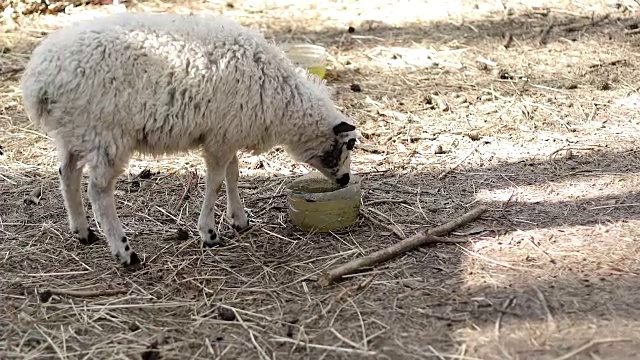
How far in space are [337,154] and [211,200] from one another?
833 mm

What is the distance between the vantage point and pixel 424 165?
20.5 feet

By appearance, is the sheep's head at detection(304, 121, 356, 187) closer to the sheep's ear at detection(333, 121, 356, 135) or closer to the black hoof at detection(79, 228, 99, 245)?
the sheep's ear at detection(333, 121, 356, 135)

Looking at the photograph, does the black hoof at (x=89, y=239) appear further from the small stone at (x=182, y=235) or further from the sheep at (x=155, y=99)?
the small stone at (x=182, y=235)

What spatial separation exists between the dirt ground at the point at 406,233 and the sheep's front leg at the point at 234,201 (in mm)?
139

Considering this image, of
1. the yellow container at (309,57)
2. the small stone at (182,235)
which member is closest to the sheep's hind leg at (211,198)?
the small stone at (182,235)

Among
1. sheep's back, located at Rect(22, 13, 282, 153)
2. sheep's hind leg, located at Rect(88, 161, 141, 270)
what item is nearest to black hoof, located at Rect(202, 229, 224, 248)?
sheep's hind leg, located at Rect(88, 161, 141, 270)

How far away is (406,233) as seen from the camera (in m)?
5.11

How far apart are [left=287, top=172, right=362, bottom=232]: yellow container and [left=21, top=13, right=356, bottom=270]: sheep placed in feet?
1.31

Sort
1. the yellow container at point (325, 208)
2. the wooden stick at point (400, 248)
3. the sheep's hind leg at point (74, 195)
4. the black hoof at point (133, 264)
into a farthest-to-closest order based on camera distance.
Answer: the yellow container at point (325, 208) → the sheep's hind leg at point (74, 195) → the black hoof at point (133, 264) → the wooden stick at point (400, 248)

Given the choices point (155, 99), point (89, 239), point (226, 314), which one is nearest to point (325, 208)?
point (226, 314)

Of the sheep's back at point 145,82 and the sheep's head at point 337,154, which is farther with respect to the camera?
the sheep's head at point 337,154

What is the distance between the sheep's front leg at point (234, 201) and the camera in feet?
17.2

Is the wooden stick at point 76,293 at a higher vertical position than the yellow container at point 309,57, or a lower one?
lower

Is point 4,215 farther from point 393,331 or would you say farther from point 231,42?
point 393,331
